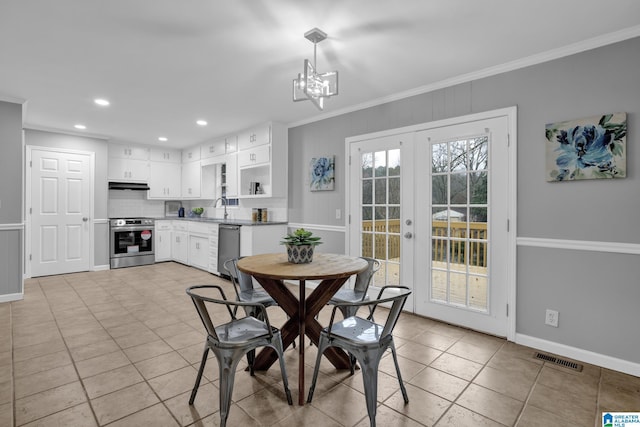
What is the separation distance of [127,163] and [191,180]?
1.23 meters

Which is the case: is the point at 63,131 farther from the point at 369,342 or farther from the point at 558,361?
the point at 558,361

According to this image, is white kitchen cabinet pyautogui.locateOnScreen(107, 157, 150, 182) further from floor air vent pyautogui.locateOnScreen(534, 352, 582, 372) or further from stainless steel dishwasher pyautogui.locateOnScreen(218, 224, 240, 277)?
floor air vent pyautogui.locateOnScreen(534, 352, 582, 372)

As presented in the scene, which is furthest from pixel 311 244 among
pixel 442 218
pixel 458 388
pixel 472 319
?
pixel 472 319

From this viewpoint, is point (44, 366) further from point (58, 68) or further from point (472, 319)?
point (472, 319)

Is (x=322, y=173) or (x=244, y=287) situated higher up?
(x=322, y=173)

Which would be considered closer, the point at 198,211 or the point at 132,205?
the point at 132,205

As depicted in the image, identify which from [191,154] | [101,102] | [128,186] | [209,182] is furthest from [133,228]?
[101,102]

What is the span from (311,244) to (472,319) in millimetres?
1990

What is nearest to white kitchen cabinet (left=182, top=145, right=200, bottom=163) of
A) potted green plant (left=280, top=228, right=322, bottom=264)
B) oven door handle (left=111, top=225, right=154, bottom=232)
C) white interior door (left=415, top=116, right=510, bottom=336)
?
oven door handle (left=111, top=225, right=154, bottom=232)

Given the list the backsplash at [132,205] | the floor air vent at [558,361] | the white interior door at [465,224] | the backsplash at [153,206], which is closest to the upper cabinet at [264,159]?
the backsplash at [153,206]

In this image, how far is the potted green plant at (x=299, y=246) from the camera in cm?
230

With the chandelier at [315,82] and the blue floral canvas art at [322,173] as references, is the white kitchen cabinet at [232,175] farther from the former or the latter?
the chandelier at [315,82]

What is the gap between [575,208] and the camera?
263cm

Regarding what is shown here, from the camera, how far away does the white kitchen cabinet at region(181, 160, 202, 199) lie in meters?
6.82
